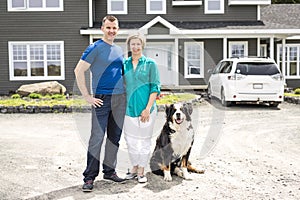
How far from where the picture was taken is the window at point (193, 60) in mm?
22922

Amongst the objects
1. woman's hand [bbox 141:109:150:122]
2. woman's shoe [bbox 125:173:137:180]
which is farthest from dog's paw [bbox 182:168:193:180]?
woman's hand [bbox 141:109:150:122]

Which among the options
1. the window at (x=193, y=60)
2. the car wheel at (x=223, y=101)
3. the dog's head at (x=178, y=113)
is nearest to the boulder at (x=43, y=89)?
the window at (x=193, y=60)

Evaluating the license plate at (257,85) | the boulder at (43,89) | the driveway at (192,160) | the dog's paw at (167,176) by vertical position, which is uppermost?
the license plate at (257,85)

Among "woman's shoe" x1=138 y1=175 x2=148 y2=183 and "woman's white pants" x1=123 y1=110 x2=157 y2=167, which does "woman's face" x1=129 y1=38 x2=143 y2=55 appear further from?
"woman's shoe" x1=138 y1=175 x2=148 y2=183

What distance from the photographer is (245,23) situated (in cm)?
2275

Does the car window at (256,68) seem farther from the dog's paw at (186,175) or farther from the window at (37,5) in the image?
the window at (37,5)

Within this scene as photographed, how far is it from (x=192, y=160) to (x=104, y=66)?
2.64 meters

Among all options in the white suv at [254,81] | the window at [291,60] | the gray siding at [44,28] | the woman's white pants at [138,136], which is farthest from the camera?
the window at [291,60]

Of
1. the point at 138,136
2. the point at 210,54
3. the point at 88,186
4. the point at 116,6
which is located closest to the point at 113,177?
the point at 88,186

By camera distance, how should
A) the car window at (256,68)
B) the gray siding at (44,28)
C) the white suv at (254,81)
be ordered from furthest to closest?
the gray siding at (44,28) < the car window at (256,68) < the white suv at (254,81)

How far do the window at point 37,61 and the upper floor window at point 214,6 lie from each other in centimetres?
861

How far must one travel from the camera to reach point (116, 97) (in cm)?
534

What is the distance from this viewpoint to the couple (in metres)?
5.19

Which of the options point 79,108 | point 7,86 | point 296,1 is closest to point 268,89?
point 79,108
